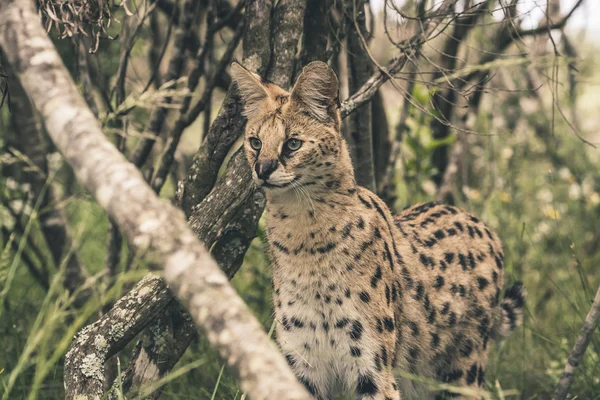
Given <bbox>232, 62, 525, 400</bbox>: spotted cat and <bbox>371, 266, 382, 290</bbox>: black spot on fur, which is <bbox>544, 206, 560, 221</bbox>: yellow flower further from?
<bbox>371, 266, 382, 290</bbox>: black spot on fur

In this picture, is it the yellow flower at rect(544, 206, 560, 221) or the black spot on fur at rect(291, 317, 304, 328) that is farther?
the yellow flower at rect(544, 206, 560, 221)

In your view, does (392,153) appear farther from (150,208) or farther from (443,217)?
(150,208)

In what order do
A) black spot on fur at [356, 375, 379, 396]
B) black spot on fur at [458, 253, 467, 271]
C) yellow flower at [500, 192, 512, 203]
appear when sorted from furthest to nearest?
yellow flower at [500, 192, 512, 203], black spot on fur at [458, 253, 467, 271], black spot on fur at [356, 375, 379, 396]

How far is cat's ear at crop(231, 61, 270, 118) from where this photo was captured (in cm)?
306

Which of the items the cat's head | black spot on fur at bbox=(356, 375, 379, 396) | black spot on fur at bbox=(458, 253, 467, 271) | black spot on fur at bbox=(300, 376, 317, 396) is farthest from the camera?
black spot on fur at bbox=(458, 253, 467, 271)

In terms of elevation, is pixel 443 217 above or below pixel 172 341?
above

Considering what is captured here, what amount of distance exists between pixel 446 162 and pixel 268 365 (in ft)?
14.0

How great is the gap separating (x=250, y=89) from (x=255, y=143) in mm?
233

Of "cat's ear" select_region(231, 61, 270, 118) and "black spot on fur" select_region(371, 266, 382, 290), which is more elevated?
"cat's ear" select_region(231, 61, 270, 118)

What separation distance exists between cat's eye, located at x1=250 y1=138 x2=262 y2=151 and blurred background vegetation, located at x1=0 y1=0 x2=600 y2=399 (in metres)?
0.49

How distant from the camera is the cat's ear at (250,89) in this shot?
3.06m

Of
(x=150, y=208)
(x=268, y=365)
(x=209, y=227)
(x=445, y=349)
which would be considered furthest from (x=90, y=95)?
(x=268, y=365)

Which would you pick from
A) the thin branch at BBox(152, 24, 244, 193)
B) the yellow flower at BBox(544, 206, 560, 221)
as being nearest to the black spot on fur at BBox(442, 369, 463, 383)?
the yellow flower at BBox(544, 206, 560, 221)

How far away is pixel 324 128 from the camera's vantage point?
312 cm
